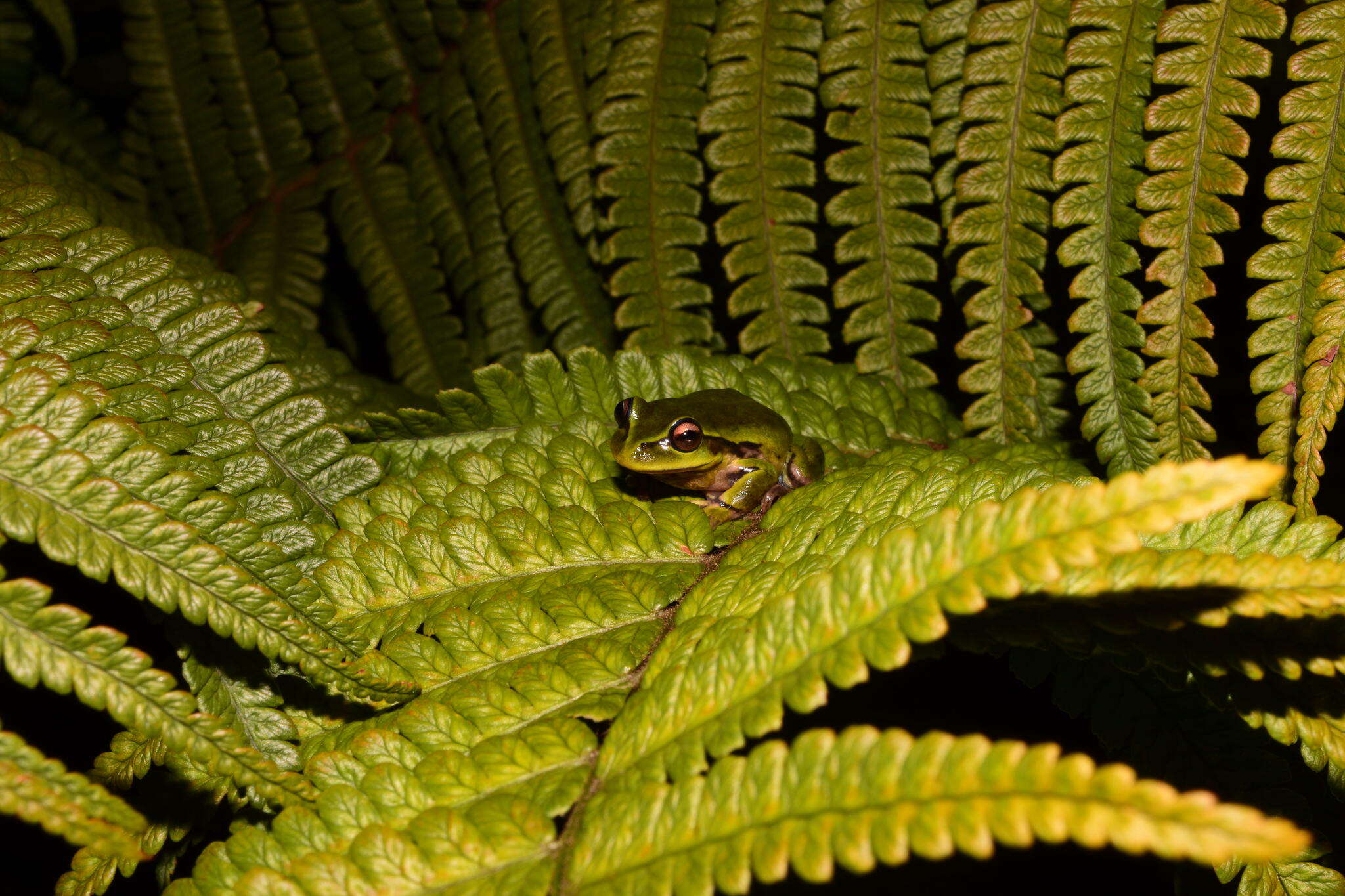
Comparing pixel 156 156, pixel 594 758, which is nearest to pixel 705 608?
pixel 594 758

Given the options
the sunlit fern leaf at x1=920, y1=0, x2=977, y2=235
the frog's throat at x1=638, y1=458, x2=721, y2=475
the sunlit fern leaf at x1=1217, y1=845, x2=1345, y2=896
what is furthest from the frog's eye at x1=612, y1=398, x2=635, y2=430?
the sunlit fern leaf at x1=1217, y1=845, x2=1345, y2=896

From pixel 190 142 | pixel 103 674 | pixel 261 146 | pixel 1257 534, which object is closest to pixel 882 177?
pixel 1257 534

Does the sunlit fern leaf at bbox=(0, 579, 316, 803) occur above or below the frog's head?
above

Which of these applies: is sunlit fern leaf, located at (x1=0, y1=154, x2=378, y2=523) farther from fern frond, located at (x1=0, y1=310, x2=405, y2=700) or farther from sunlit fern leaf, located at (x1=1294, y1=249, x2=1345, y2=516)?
sunlit fern leaf, located at (x1=1294, y1=249, x2=1345, y2=516)

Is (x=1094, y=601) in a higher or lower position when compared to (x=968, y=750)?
lower

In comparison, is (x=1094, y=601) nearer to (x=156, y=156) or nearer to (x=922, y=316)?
(x=922, y=316)

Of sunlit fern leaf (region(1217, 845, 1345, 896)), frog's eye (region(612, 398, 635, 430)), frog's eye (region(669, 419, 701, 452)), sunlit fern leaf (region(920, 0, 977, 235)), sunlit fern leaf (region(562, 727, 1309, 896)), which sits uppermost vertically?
sunlit fern leaf (region(920, 0, 977, 235))
